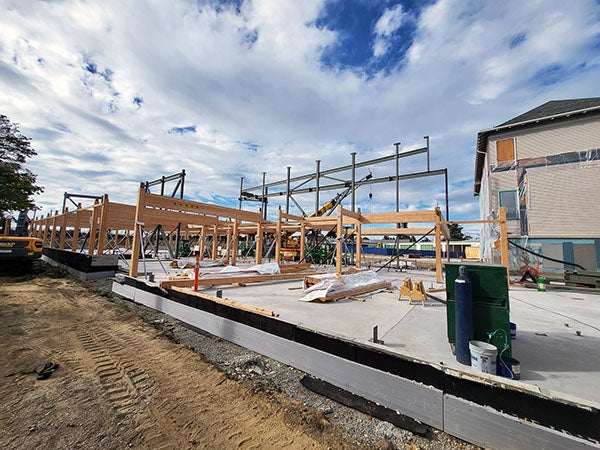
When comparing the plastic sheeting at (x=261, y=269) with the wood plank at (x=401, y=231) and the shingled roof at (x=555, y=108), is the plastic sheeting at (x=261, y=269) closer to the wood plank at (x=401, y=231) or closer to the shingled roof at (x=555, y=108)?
the wood plank at (x=401, y=231)

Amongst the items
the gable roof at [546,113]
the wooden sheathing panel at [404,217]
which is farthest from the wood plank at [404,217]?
the gable roof at [546,113]

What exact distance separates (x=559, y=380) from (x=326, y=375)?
2273 mm

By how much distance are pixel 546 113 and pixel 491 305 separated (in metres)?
17.2

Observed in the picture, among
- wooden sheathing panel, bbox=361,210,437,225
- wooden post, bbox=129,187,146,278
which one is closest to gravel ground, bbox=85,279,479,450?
wooden post, bbox=129,187,146,278

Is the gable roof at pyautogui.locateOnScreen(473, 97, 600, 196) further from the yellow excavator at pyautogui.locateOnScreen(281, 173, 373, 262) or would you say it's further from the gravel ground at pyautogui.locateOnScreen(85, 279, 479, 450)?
the gravel ground at pyautogui.locateOnScreen(85, 279, 479, 450)

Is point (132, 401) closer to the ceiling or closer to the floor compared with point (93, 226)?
closer to the floor

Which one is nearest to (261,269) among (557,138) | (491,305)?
(491,305)

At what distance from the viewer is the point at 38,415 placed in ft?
7.96

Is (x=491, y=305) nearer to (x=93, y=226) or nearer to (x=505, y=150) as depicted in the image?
(x=93, y=226)

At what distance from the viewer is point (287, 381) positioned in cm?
317

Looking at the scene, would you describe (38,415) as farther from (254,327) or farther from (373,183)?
(373,183)

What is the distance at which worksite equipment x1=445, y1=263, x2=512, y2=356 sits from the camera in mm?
2457

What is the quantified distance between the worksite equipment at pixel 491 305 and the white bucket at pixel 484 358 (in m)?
0.19

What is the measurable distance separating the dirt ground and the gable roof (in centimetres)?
1769
